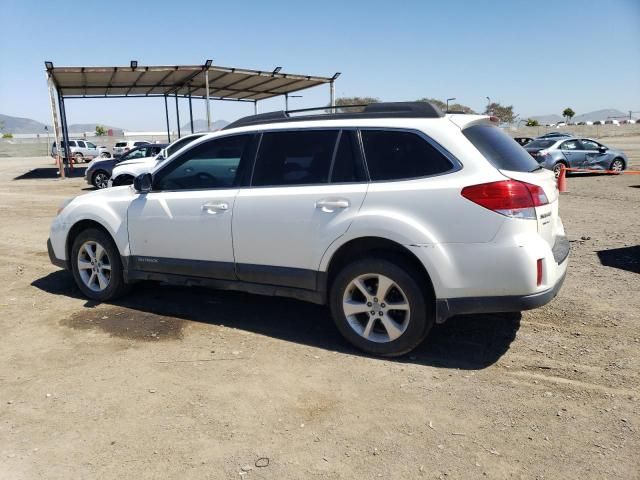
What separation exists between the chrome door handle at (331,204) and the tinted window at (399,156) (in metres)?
0.28

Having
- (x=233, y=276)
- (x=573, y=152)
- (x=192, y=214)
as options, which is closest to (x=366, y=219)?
(x=233, y=276)

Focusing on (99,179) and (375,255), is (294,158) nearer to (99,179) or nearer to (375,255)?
(375,255)

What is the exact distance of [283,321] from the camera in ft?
15.6

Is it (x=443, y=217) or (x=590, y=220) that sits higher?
(x=443, y=217)

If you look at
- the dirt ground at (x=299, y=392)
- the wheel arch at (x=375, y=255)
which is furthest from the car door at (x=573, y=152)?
the wheel arch at (x=375, y=255)

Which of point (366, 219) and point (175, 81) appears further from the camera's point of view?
point (175, 81)

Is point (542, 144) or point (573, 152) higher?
point (542, 144)

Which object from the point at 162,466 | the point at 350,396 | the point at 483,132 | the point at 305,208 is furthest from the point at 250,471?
the point at 483,132

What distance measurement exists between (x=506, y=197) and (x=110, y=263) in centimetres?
381

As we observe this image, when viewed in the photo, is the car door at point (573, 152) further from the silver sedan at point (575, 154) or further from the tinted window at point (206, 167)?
the tinted window at point (206, 167)

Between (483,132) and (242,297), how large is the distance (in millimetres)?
2930

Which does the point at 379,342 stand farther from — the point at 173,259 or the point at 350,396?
the point at 173,259

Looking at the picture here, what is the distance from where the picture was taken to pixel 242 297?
5.45m

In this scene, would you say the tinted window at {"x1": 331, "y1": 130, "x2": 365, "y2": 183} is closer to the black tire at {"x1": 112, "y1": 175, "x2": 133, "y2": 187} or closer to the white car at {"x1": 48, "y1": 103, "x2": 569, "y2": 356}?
the white car at {"x1": 48, "y1": 103, "x2": 569, "y2": 356}
